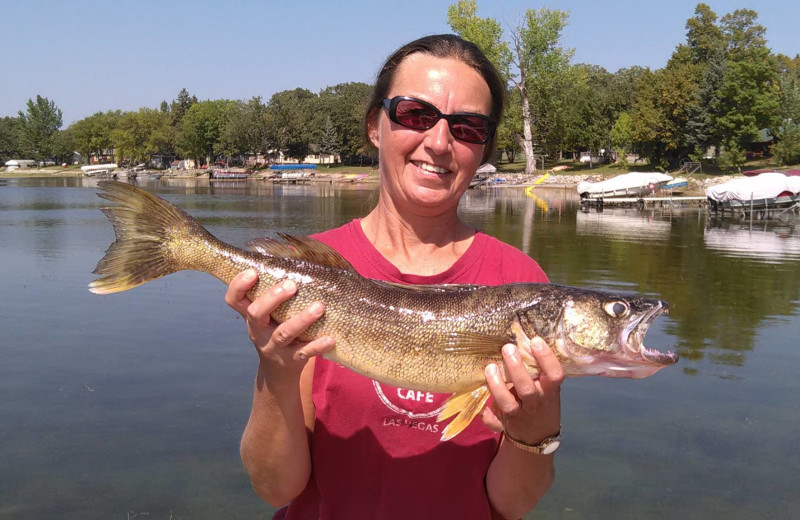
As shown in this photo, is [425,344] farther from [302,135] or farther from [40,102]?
[40,102]

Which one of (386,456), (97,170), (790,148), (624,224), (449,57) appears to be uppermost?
(97,170)

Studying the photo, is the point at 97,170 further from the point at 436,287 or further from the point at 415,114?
the point at 436,287

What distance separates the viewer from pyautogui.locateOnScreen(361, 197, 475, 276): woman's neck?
11.7ft

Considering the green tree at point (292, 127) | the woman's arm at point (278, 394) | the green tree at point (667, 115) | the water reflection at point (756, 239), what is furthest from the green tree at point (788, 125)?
the green tree at point (292, 127)

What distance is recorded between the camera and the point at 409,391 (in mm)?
3277

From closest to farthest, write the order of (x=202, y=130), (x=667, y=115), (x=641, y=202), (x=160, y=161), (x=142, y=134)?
1. (x=641, y=202)
2. (x=667, y=115)
3. (x=202, y=130)
4. (x=142, y=134)
5. (x=160, y=161)

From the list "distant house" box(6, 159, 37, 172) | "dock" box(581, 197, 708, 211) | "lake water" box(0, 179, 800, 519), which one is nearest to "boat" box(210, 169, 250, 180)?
"dock" box(581, 197, 708, 211)

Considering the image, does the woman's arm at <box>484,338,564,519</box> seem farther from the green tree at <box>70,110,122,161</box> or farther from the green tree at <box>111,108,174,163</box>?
the green tree at <box>70,110,122,161</box>

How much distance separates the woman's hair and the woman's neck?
0.58 meters

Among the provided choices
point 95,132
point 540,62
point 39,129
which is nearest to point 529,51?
point 540,62

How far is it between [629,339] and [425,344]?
1.01m

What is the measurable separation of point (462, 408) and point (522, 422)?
28 cm

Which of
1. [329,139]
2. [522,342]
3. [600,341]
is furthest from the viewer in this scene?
[329,139]

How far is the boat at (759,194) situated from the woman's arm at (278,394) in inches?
1758
